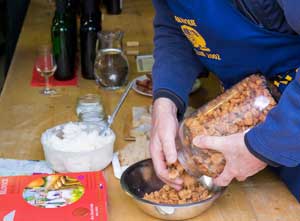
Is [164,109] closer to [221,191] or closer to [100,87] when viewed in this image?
[221,191]

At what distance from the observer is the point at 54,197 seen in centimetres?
104

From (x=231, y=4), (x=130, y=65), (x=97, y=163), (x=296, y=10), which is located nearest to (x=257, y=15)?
(x=231, y=4)

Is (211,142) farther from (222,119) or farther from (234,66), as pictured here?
(234,66)

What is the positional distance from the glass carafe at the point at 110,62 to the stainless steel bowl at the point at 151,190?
1.81 ft

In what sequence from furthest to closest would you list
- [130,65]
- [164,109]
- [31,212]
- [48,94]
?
[130,65] → [48,94] → [164,109] → [31,212]

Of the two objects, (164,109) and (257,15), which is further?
(164,109)

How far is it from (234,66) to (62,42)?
2.29ft

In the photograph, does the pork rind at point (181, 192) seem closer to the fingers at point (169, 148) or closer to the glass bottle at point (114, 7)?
the fingers at point (169, 148)

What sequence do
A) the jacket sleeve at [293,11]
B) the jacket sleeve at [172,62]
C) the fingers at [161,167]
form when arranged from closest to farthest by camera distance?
the jacket sleeve at [293,11] < the fingers at [161,167] < the jacket sleeve at [172,62]

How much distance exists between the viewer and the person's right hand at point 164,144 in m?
1.06

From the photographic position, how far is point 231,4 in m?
1.03

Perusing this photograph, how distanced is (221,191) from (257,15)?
0.33 metres

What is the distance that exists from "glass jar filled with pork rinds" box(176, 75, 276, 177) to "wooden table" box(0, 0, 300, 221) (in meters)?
0.12

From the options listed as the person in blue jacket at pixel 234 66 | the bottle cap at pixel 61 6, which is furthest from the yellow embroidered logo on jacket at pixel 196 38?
the bottle cap at pixel 61 6
